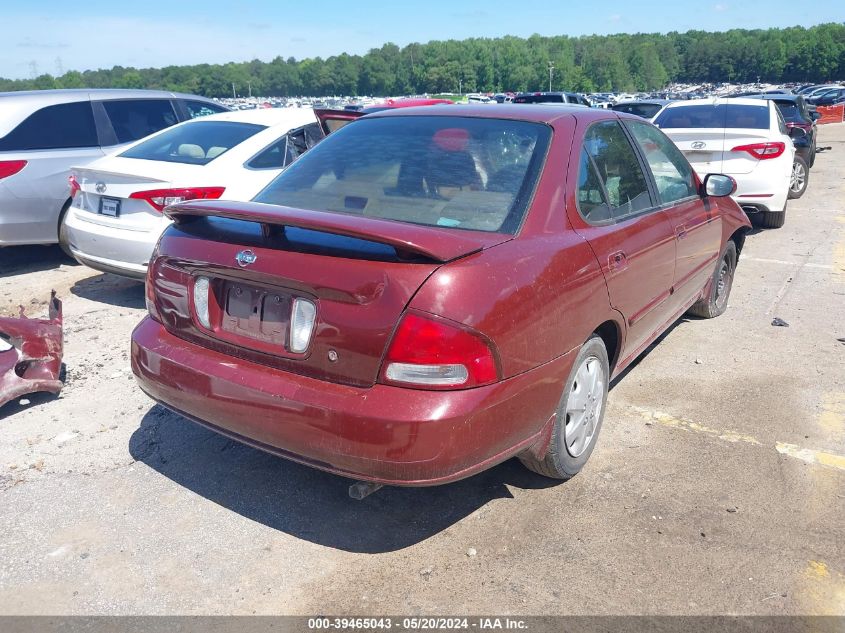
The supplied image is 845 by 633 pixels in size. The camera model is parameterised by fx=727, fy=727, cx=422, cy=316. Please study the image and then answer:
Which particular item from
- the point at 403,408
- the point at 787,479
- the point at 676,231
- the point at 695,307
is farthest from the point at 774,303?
the point at 403,408

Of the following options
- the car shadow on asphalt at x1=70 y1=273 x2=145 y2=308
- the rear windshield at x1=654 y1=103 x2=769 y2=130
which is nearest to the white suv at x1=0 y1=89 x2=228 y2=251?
the car shadow on asphalt at x1=70 y1=273 x2=145 y2=308

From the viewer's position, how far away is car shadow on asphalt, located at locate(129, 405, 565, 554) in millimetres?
3082

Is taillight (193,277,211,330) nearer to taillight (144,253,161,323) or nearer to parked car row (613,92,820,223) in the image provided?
taillight (144,253,161,323)

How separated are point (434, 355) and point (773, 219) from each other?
8.69 m

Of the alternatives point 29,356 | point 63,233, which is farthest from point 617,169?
point 63,233

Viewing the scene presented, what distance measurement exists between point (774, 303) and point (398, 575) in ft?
16.5

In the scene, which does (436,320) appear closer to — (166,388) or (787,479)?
(166,388)

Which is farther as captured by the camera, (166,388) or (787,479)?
(787,479)

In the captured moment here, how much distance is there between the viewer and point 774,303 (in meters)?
6.47

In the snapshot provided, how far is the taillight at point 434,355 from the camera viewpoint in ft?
8.19

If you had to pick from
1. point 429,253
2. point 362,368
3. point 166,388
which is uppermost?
point 429,253

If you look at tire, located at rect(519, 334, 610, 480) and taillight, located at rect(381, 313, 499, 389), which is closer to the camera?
taillight, located at rect(381, 313, 499, 389)

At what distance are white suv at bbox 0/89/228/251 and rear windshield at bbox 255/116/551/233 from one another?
4448 millimetres

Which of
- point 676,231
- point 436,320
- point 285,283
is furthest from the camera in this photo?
point 676,231
